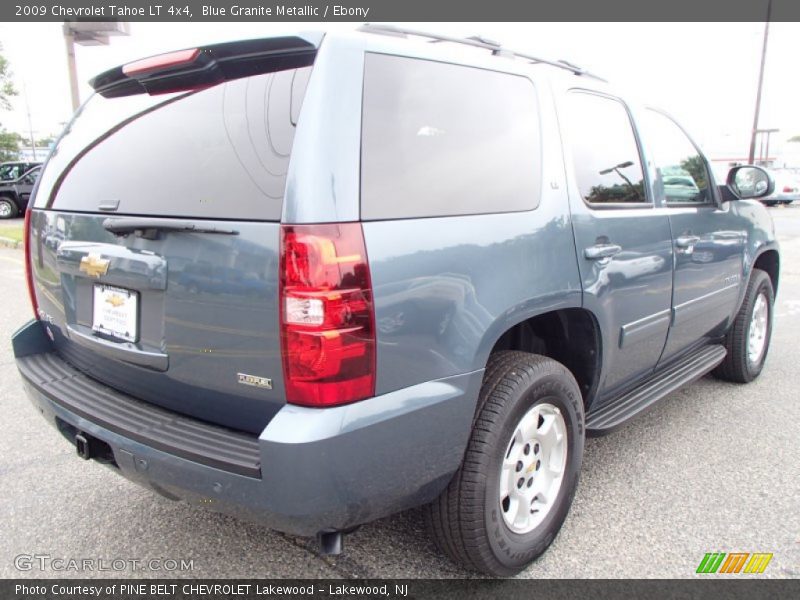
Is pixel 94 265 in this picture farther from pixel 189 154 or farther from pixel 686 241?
pixel 686 241

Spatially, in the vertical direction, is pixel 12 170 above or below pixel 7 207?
above

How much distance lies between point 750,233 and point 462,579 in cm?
313

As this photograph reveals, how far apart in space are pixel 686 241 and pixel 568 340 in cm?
106

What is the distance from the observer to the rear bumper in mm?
1683

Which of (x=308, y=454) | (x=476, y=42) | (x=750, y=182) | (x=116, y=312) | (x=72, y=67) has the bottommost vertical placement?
(x=308, y=454)

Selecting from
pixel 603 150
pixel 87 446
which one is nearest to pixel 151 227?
pixel 87 446

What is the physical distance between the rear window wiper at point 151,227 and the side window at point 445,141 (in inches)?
19.1

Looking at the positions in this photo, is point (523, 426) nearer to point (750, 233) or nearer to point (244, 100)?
point (244, 100)

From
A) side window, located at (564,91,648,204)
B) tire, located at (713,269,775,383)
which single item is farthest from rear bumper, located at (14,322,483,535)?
tire, located at (713,269,775,383)

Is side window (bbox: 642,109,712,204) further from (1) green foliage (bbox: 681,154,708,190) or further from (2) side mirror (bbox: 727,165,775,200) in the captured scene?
(2) side mirror (bbox: 727,165,775,200)

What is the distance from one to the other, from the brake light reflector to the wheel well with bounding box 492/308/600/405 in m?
1.58

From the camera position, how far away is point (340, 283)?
1.69 m

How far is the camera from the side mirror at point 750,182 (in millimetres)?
3881

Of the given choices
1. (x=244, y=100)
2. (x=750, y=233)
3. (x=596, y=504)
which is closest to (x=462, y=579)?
(x=596, y=504)
